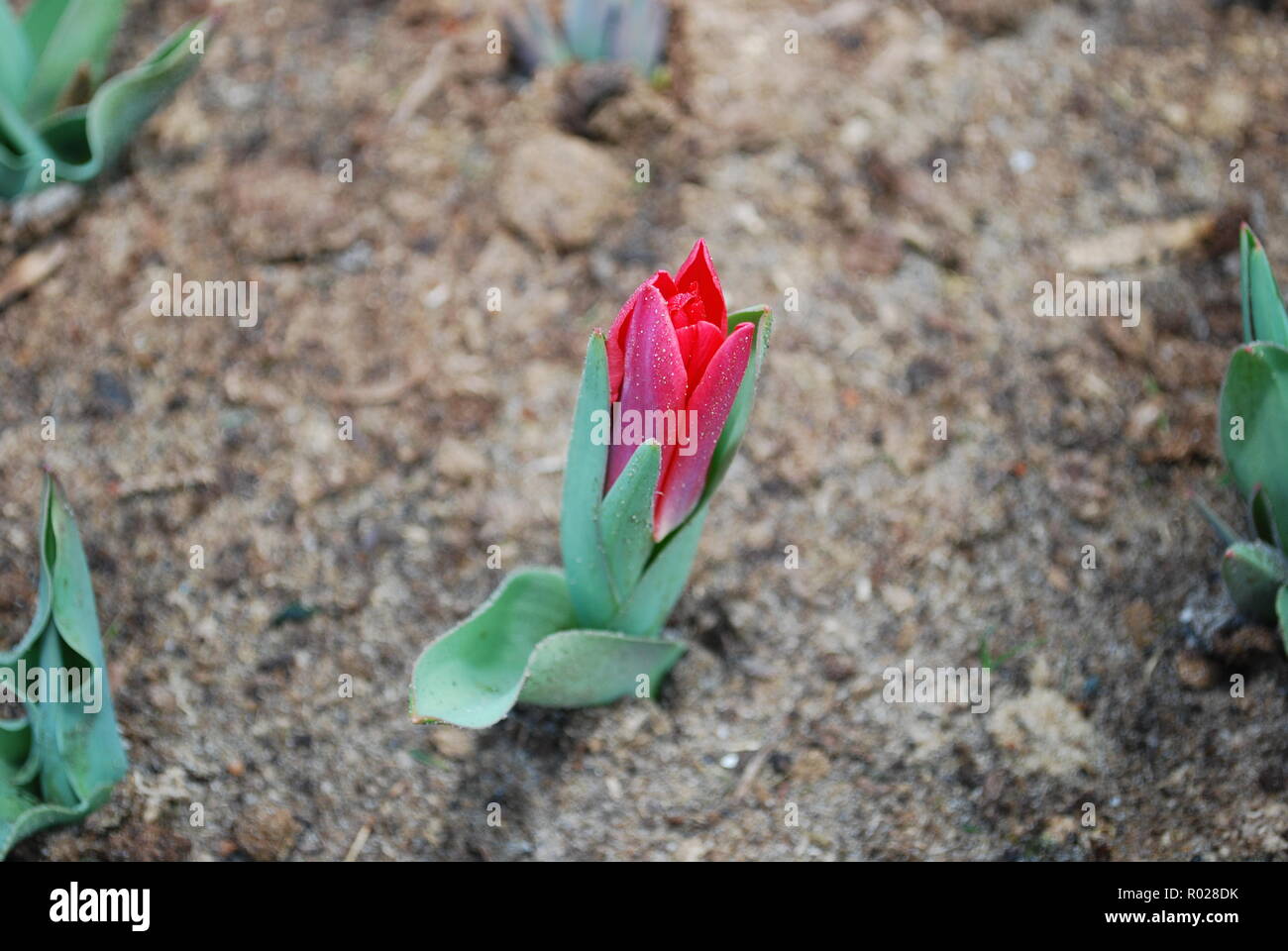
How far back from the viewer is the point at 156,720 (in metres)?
1.96

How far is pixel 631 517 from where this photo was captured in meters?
1.56

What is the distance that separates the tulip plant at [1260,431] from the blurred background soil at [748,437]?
0.18 meters

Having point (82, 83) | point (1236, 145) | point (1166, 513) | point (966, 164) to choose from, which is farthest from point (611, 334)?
point (1236, 145)

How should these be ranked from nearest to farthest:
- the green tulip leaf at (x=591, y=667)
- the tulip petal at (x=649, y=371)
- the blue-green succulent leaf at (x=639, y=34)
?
1. the tulip petal at (x=649, y=371)
2. the green tulip leaf at (x=591, y=667)
3. the blue-green succulent leaf at (x=639, y=34)

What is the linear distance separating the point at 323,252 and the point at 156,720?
102cm

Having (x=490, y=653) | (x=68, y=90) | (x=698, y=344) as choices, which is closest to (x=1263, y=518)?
(x=698, y=344)

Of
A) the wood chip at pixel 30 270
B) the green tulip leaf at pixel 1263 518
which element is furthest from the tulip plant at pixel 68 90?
the green tulip leaf at pixel 1263 518

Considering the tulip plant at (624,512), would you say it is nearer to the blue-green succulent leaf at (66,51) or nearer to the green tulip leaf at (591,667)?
the green tulip leaf at (591,667)

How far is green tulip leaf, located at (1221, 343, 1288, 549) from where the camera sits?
1.69 m

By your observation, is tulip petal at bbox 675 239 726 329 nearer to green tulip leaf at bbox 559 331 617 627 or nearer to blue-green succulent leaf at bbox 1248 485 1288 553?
green tulip leaf at bbox 559 331 617 627

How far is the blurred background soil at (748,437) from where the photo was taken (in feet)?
6.22

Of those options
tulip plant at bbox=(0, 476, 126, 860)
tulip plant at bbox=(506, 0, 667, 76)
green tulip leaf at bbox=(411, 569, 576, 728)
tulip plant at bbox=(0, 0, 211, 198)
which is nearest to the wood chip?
tulip plant at bbox=(0, 0, 211, 198)
